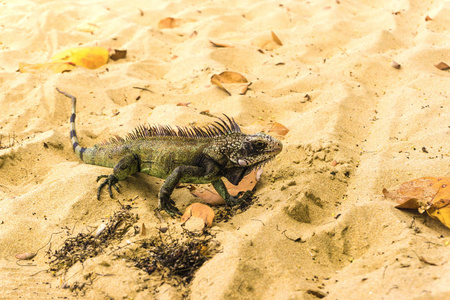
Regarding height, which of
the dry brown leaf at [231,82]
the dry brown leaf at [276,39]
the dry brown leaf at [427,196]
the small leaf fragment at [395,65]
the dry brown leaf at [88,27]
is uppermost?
the dry brown leaf at [427,196]

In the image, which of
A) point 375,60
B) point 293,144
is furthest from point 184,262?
point 375,60

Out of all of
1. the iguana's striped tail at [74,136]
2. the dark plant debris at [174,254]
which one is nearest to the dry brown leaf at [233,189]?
the dark plant debris at [174,254]

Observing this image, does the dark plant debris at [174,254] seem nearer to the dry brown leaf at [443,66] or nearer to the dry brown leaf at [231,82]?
the dry brown leaf at [231,82]

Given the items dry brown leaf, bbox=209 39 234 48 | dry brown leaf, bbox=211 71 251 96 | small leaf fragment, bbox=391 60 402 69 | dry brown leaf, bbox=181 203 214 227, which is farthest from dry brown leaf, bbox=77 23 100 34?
dry brown leaf, bbox=181 203 214 227

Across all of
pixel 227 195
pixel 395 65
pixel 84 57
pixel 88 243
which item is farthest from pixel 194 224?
pixel 84 57

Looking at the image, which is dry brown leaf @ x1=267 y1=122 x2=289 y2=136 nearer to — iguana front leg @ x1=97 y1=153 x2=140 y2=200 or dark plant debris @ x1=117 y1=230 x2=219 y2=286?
iguana front leg @ x1=97 y1=153 x2=140 y2=200

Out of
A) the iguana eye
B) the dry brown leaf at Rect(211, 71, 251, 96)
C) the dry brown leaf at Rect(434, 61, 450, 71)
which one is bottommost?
the dry brown leaf at Rect(211, 71, 251, 96)
